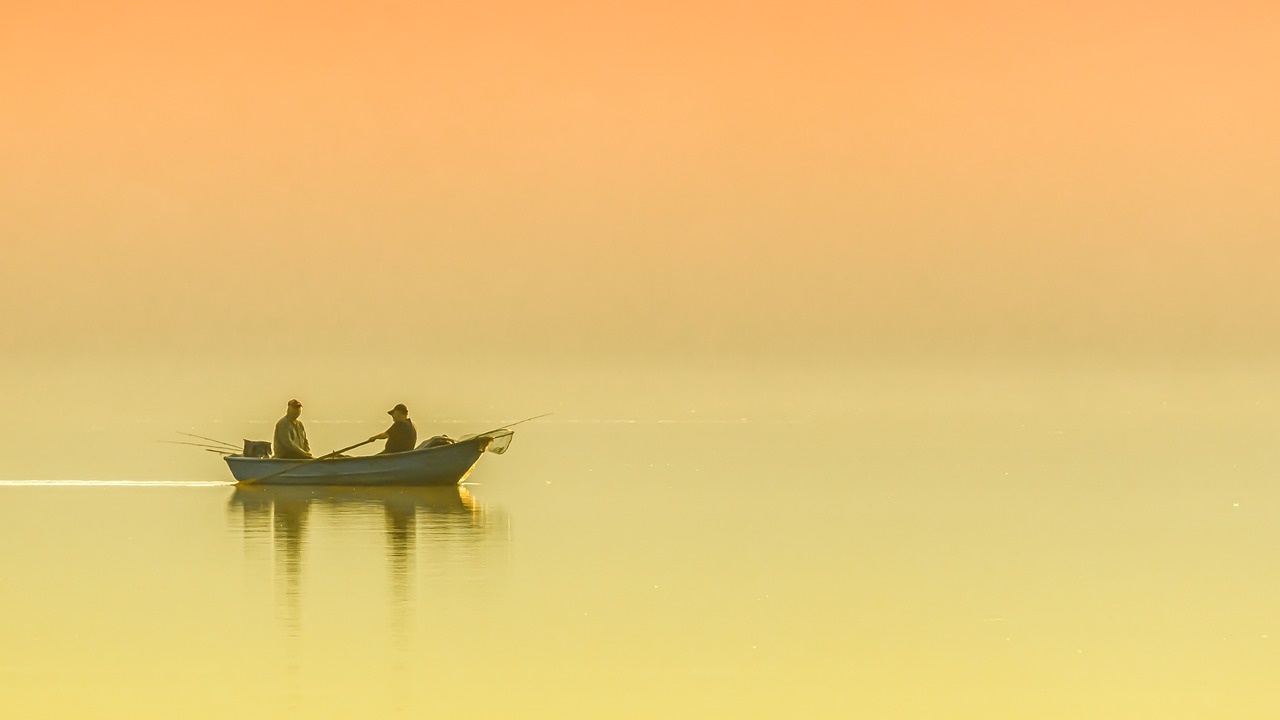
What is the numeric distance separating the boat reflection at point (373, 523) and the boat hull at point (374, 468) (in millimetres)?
216

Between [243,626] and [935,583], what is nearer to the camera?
[243,626]

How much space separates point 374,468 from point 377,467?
0.06m

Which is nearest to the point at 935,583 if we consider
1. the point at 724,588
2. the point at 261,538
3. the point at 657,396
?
the point at 724,588

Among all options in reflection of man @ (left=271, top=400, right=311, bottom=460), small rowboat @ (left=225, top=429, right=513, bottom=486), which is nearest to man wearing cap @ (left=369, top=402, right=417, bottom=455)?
small rowboat @ (left=225, top=429, right=513, bottom=486)

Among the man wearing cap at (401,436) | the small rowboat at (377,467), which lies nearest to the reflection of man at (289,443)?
the small rowboat at (377,467)

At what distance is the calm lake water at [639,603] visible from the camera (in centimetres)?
1258

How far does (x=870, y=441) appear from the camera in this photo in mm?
62594

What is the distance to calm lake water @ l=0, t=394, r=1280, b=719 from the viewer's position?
41.3 ft

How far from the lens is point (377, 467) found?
30031 mm

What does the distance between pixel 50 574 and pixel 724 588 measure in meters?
6.91

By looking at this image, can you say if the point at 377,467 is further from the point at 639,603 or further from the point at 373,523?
the point at 639,603

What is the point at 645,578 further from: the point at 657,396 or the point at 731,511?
the point at 657,396

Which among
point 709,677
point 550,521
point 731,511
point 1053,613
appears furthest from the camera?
point 731,511

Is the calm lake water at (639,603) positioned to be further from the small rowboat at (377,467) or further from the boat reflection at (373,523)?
the small rowboat at (377,467)
